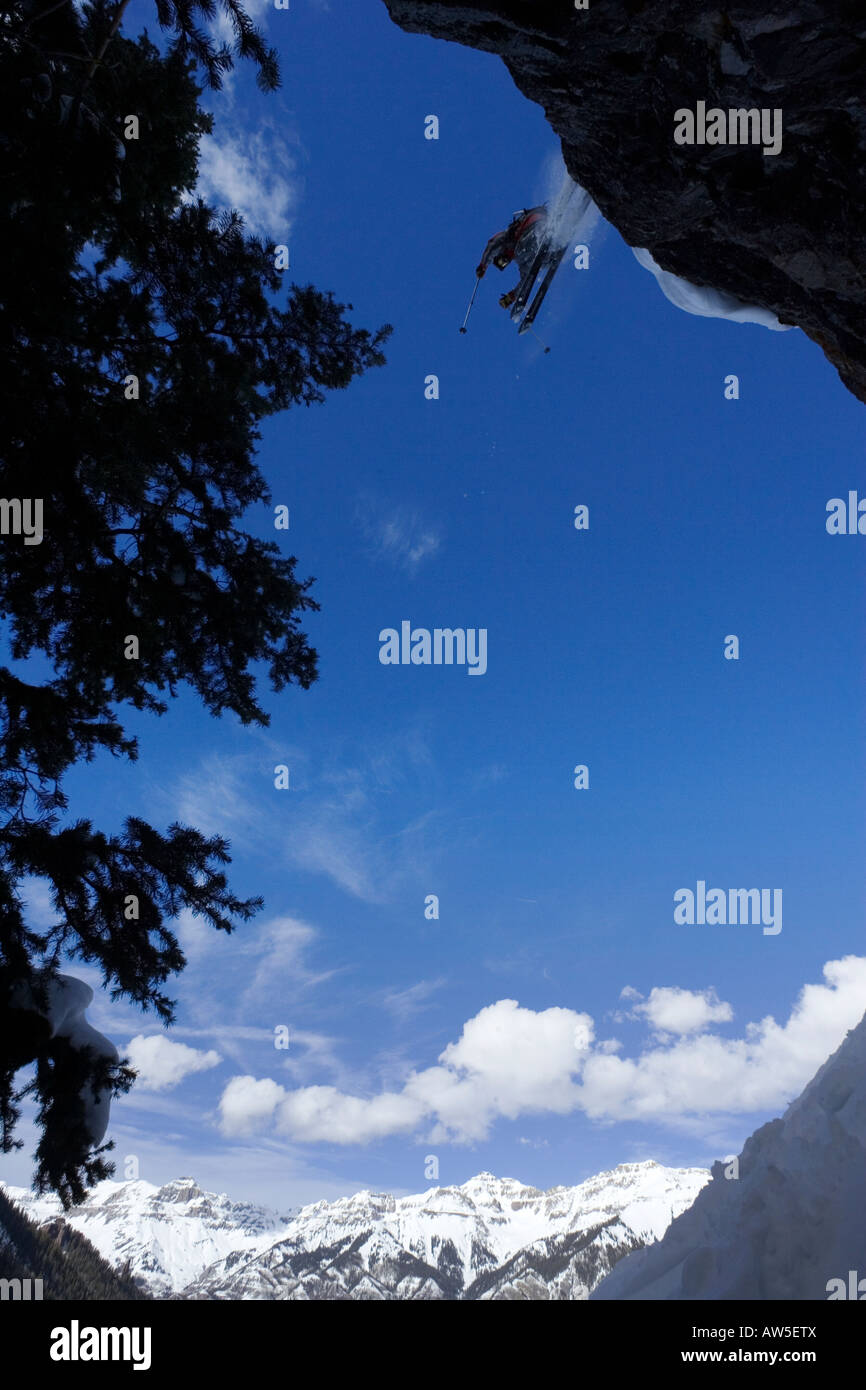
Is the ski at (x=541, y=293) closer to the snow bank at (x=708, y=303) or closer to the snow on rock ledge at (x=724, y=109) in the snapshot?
the snow bank at (x=708, y=303)

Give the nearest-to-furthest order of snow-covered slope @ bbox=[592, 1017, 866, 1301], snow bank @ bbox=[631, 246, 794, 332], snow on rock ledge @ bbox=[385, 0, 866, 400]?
1. snow on rock ledge @ bbox=[385, 0, 866, 400]
2. snow-covered slope @ bbox=[592, 1017, 866, 1301]
3. snow bank @ bbox=[631, 246, 794, 332]

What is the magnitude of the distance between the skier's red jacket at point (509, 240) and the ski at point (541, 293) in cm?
62

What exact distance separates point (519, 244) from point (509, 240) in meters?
0.17

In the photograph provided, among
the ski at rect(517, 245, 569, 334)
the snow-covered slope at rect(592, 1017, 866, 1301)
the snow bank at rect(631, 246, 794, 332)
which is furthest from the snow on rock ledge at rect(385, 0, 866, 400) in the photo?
the snow-covered slope at rect(592, 1017, 866, 1301)

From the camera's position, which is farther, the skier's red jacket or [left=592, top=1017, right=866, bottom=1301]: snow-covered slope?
A: the skier's red jacket

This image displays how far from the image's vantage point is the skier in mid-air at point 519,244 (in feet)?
32.5

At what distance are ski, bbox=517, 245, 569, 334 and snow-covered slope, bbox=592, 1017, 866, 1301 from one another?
12759mm

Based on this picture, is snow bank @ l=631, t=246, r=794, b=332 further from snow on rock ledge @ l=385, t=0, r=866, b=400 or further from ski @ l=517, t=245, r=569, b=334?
ski @ l=517, t=245, r=569, b=334

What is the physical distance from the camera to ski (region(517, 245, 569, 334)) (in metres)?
10.3

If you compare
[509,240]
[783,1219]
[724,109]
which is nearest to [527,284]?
[509,240]

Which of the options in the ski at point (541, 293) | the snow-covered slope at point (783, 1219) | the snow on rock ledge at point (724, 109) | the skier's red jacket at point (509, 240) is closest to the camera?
the snow on rock ledge at point (724, 109)

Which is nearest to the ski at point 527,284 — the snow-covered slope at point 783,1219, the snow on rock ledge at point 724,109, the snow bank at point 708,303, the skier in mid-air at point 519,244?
the skier in mid-air at point 519,244
